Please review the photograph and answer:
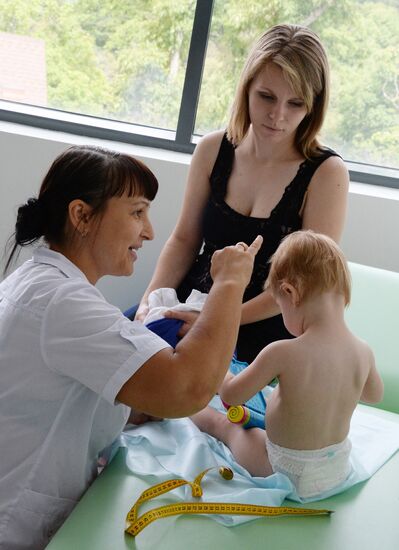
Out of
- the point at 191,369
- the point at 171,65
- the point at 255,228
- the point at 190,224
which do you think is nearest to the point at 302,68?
the point at 255,228

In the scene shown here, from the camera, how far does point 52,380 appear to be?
1463mm

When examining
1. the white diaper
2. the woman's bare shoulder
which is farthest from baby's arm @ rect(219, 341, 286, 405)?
the woman's bare shoulder

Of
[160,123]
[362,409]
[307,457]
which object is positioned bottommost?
[362,409]

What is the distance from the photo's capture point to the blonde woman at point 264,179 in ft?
7.48

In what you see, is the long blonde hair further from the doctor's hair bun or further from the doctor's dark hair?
the doctor's hair bun

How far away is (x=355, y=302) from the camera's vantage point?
2.59 m

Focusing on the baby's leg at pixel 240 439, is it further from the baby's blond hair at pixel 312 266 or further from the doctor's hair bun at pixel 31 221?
the doctor's hair bun at pixel 31 221

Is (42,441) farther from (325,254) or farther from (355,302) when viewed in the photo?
(355,302)

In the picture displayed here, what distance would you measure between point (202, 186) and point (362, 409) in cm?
86

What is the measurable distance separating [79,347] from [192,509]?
505 millimetres

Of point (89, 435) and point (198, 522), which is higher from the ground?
point (89, 435)

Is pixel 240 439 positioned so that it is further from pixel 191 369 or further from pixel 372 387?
pixel 191 369

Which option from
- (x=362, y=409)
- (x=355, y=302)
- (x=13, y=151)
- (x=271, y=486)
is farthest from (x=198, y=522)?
(x=13, y=151)

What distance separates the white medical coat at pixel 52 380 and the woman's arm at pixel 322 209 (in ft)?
2.51
